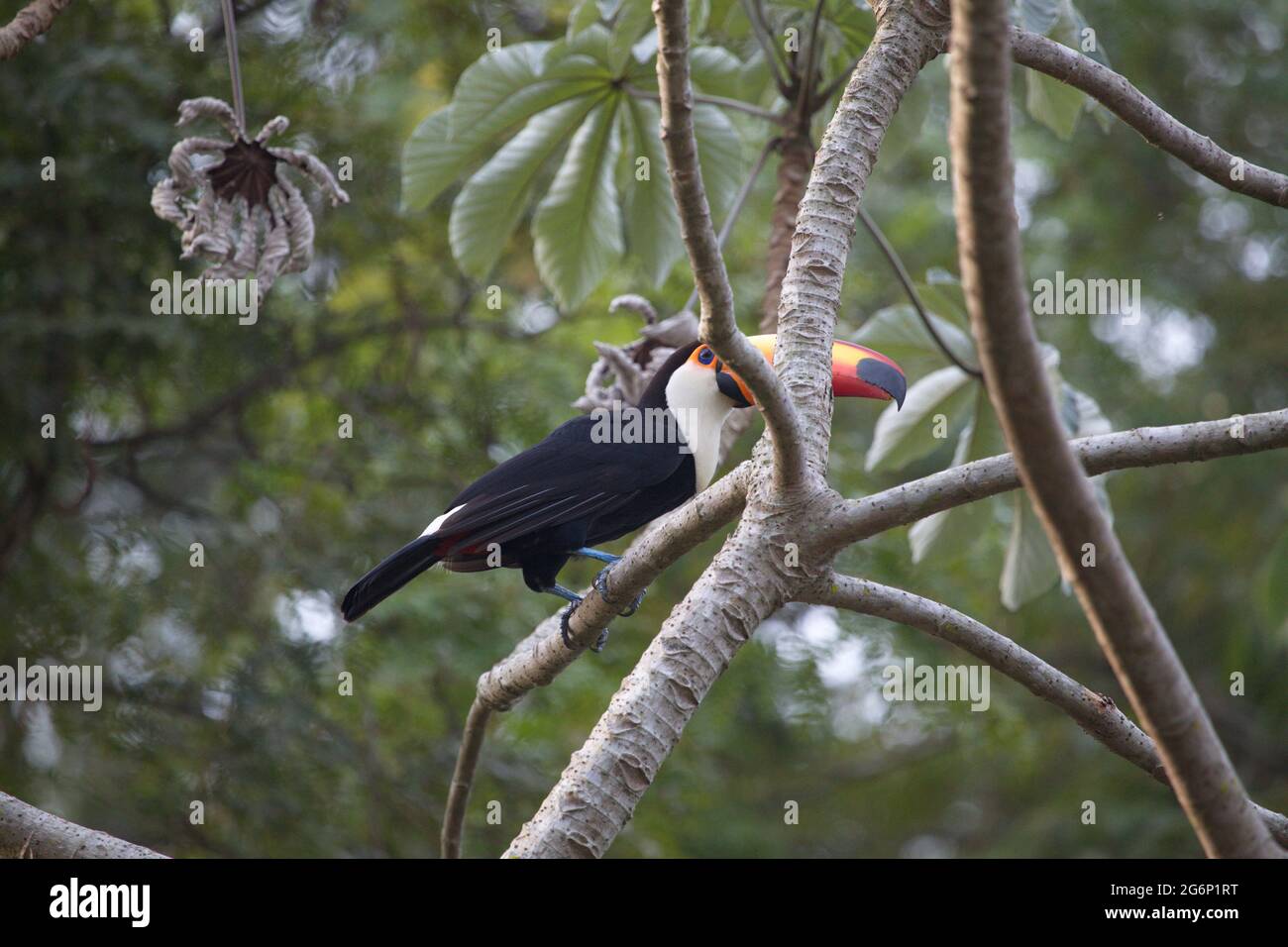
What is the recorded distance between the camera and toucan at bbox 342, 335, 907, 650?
329 centimetres

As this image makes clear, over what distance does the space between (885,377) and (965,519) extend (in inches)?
42.1

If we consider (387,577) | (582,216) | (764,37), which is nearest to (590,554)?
(387,577)

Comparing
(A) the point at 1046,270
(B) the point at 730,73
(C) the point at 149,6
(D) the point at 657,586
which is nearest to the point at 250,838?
(D) the point at 657,586

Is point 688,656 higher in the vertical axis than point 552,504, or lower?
lower

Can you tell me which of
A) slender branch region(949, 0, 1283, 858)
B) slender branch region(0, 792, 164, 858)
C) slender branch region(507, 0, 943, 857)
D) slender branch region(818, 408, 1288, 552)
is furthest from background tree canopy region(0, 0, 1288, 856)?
slender branch region(949, 0, 1283, 858)

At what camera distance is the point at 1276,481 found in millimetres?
7105

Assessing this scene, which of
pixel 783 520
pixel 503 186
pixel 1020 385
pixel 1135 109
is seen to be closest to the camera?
pixel 1020 385

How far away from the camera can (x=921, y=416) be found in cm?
407

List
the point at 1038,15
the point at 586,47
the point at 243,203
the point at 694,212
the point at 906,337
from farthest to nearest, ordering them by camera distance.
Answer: the point at 906,337 < the point at 586,47 < the point at 243,203 < the point at 1038,15 < the point at 694,212

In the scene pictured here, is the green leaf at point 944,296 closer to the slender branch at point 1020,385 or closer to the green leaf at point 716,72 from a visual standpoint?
the green leaf at point 716,72

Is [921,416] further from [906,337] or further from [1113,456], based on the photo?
[1113,456]

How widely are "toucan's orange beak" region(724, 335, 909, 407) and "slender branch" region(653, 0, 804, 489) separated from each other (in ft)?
3.66

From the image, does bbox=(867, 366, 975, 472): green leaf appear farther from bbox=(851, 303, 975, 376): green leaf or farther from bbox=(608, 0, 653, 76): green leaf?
bbox=(608, 0, 653, 76): green leaf
